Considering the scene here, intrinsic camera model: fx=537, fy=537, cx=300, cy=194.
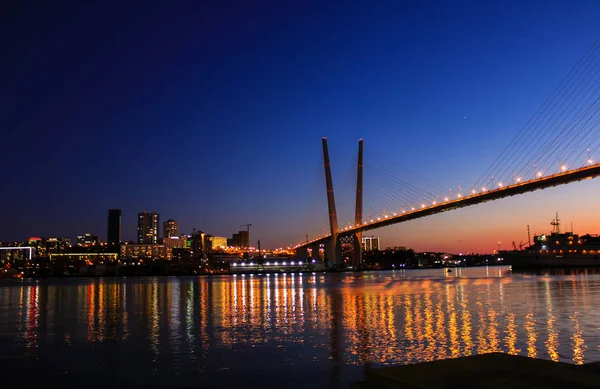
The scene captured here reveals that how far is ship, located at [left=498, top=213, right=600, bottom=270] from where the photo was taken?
118875mm

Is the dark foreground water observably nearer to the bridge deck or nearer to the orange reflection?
the orange reflection

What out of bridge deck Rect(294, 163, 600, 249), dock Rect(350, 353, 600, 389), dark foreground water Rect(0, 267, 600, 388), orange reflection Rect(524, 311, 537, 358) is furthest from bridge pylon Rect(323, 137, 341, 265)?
dock Rect(350, 353, 600, 389)

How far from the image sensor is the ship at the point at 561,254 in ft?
390

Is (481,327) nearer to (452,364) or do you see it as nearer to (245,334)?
(245,334)

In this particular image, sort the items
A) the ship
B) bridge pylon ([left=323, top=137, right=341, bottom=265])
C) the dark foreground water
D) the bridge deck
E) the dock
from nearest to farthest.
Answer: the dock
the dark foreground water
the bridge deck
bridge pylon ([left=323, top=137, right=341, bottom=265])
the ship

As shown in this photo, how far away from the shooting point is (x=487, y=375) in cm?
621

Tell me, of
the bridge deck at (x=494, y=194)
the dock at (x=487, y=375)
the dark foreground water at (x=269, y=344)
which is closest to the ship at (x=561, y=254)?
the bridge deck at (x=494, y=194)

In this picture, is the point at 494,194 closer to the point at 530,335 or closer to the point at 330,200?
the point at 330,200

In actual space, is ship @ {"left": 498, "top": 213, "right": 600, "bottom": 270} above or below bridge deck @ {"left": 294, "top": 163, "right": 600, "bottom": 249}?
below

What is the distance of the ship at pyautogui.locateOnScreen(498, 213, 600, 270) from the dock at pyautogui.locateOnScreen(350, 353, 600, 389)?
12252 cm

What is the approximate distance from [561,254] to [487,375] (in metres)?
128

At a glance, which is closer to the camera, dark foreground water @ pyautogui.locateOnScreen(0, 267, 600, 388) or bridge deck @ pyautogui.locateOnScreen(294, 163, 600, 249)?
dark foreground water @ pyautogui.locateOnScreen(0, 267, 600, 388)

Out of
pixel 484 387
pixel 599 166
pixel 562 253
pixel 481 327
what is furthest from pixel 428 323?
pixel 562 253

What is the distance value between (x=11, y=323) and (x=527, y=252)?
122766mm
